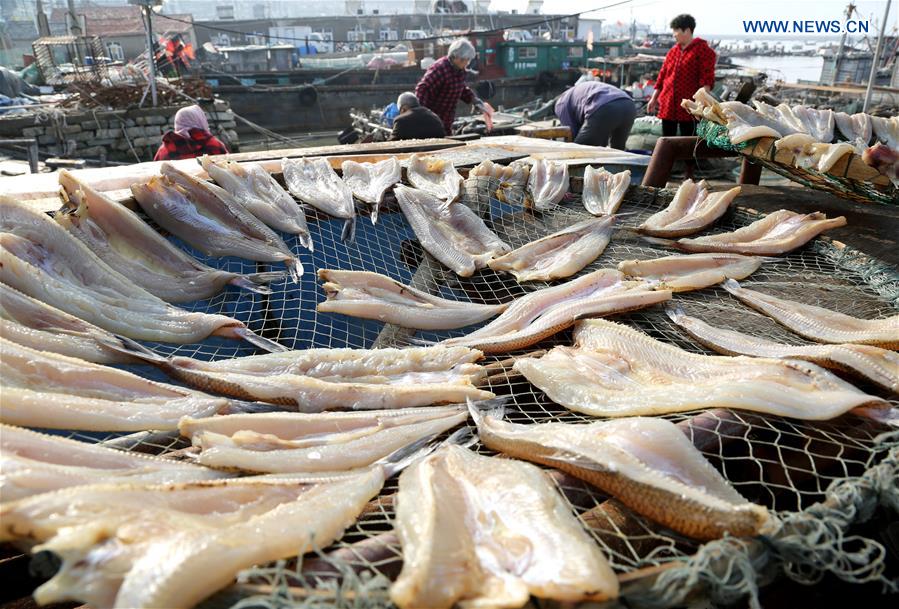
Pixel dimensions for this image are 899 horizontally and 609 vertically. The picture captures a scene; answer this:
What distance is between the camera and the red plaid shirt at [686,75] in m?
9.19

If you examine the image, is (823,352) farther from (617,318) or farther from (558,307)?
(558,307)

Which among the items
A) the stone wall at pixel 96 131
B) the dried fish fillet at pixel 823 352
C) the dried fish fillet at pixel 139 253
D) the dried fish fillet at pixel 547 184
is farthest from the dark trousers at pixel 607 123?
the stone wall at pixel 96 131

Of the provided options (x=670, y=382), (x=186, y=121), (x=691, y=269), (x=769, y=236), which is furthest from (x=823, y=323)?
(x=186, y=121)

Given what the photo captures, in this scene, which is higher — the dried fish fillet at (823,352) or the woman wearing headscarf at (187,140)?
the woman wearing headscarf at (187,140)

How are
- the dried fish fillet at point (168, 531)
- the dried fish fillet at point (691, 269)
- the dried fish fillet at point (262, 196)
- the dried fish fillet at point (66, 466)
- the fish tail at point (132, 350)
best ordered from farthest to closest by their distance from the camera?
1. the dried fish fillet at point (262, 196)
2. the dried fish fillet at point (691, 269)
3. the fish tail at point (132, 350)
4. the dried fish fillet at point (66, 466)
5. the dried fish fillet at point (168, 531)

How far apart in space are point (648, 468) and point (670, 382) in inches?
38.1

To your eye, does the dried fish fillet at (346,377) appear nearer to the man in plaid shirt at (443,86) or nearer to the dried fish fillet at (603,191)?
the dried fish fillet at (603,191)

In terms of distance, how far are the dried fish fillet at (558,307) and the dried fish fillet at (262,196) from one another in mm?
1948

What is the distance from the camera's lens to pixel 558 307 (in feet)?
13.4

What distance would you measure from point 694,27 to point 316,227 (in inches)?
307

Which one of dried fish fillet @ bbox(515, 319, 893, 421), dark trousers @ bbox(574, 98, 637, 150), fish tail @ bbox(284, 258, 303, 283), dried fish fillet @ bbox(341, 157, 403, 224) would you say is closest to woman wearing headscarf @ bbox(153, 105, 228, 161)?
dried fish fillet @ bbox(341, 157, 403, 224)

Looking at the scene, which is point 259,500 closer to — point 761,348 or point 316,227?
point 761,348

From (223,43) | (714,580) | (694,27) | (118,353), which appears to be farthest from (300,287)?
(223,43)

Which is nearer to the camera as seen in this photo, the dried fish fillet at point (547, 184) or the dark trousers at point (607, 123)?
the dried fish fillet at point (547, 184)
